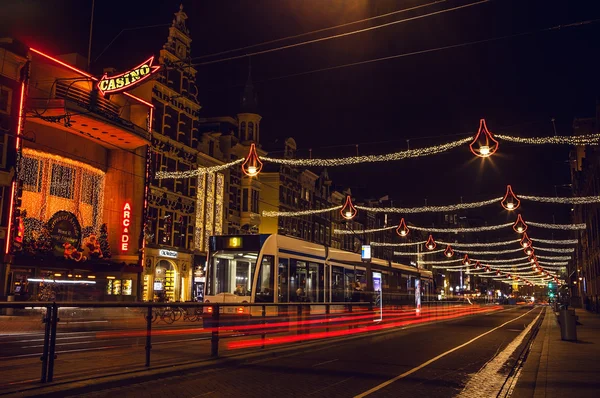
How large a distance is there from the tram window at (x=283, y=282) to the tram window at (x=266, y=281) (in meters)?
0.38

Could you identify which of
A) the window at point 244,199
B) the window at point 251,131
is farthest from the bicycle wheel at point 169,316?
the window at point 251,131

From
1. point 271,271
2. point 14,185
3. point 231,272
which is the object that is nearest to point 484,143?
point 271,271

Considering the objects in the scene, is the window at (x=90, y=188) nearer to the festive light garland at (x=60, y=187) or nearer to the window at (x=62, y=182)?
the festive light garland at (x=60, y=187)

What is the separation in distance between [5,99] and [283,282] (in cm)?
2102

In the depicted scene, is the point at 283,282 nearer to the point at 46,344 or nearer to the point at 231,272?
the point at 231,272

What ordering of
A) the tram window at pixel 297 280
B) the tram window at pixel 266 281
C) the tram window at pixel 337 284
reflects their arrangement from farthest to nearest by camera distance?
the tram window at pixel 337 284, the tram window at pixel 297 280, the tram window at pixel 266 281

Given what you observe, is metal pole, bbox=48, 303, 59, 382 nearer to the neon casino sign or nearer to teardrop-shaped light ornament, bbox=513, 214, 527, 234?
the neon casino sign

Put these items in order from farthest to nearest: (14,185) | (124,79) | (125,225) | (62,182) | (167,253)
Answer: (167,253) → (125,225) → (62,182) → (124,79) → (14,185)

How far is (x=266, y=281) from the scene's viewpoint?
2098 centimetres

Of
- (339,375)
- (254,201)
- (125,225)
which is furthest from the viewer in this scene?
(254,201)

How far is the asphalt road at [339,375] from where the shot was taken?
31.9 ft

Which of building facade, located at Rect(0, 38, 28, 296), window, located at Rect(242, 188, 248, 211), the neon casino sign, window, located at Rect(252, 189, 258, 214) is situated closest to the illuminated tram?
the neon casino sign

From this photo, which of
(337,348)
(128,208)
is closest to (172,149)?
(128,208)

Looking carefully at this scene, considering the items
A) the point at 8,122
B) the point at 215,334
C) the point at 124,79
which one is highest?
the point at 124,79
